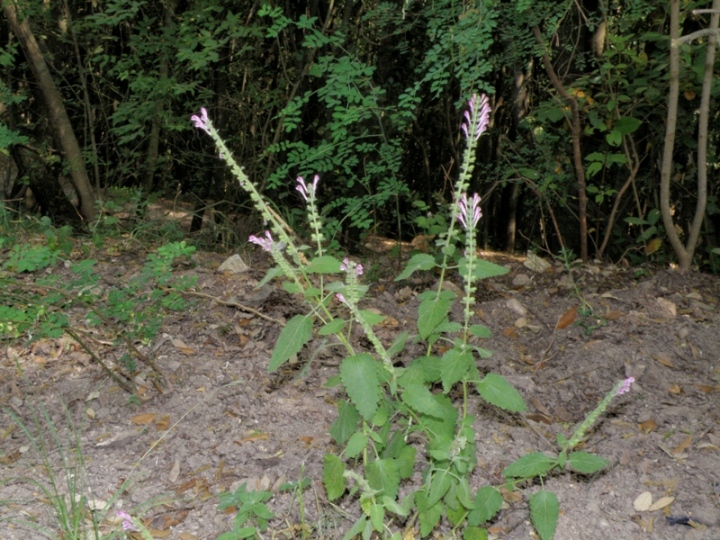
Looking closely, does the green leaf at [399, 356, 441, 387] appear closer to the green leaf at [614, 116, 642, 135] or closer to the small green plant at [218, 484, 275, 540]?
the small green plant at [218, 484, 275, 540]

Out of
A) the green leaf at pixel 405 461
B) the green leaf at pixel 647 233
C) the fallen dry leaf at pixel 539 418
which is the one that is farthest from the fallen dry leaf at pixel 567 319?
the green leaf at pixel 405 461

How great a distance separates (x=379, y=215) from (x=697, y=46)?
8.95 feet

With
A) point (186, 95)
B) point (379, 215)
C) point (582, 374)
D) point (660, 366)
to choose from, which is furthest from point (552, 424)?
point (186, 95)

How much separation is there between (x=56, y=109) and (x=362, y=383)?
4.47 meters

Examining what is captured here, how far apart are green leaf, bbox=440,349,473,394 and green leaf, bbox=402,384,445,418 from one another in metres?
0.05

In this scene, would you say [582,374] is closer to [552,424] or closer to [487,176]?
[552,424]

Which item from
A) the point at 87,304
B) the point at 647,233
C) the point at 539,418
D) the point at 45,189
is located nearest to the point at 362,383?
the point at 539,418

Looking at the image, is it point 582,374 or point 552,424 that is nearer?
point 552,424

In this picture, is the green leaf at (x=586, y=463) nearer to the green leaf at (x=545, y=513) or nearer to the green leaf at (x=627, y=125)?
the green leaf at (x=545, y=513)

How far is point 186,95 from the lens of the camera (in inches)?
239

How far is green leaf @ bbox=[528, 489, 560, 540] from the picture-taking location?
2.02 metres

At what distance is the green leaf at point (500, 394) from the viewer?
2027mm

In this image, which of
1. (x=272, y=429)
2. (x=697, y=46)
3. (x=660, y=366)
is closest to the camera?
(x=272, y=429)

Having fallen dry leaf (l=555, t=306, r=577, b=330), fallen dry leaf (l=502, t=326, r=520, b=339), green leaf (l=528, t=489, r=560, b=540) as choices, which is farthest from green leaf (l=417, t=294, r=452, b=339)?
fallen dry leaf (l=555, t=306, r=577, b=330)
